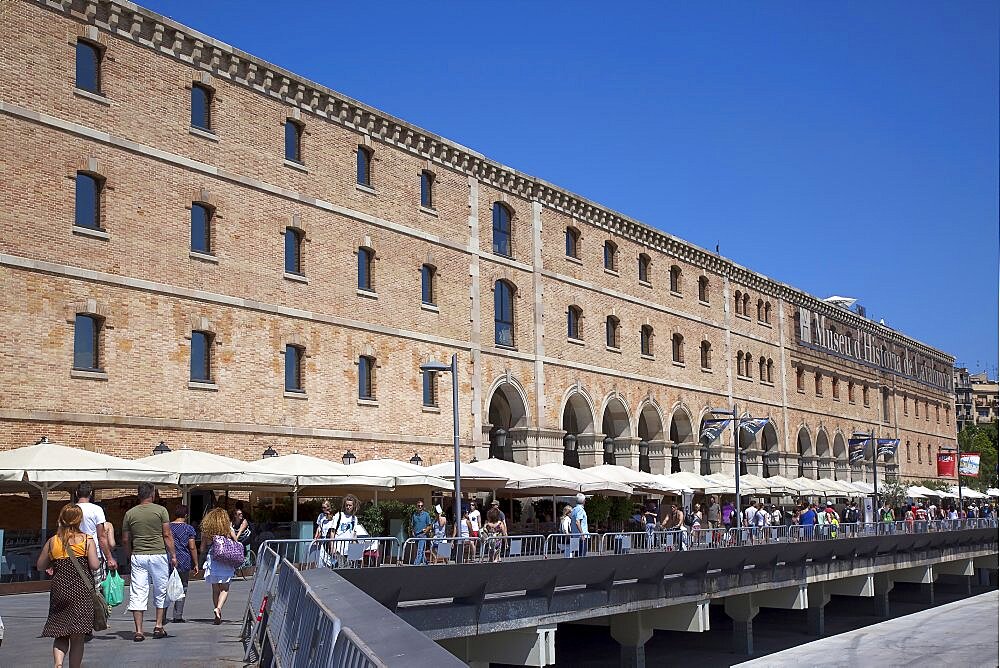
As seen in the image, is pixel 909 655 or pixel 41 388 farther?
pixel 909 655

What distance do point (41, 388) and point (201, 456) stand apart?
383 centimetres

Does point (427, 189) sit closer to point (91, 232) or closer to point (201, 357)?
point (201, 357)

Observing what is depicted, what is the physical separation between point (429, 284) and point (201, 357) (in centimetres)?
Result: 1016

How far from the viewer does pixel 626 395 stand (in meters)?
47.9

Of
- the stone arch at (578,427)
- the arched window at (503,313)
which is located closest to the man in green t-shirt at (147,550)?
the arched window at (503,313)

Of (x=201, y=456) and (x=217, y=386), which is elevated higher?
(x=217, y=386)

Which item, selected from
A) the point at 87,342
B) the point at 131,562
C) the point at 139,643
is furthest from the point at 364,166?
the point at 139,643

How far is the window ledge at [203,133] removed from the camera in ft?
102

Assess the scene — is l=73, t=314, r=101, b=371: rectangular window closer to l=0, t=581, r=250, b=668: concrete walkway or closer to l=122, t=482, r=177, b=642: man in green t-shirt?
l=0, t=581, r=250, b=668: concrete walkway

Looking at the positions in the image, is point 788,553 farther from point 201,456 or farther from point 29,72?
point 29,72

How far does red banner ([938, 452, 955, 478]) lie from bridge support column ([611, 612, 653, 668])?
189 feet

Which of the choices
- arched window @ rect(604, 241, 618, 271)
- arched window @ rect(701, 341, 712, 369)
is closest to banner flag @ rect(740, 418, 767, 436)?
arched window @ rect(701, 341, 712, 369)

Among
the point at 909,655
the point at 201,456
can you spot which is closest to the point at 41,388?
the point at 201,456

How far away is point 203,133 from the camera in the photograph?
3131 centimetres
